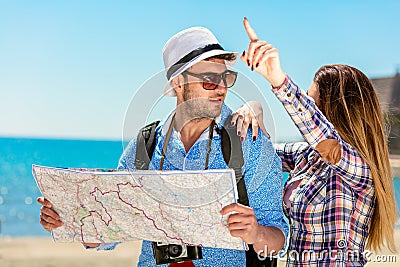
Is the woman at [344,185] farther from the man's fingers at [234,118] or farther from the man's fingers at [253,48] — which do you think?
the man's fingers at [253,48]

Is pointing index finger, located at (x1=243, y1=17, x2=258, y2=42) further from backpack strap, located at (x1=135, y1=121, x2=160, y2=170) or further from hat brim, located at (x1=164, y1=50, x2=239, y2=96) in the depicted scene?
backpack strap, located at (x1=135, y1=121, x2=160, y2=170)

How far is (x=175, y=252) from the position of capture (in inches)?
76.2

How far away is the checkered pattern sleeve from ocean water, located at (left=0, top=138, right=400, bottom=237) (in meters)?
14.1

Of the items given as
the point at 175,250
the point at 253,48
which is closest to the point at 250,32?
the point at 253,48

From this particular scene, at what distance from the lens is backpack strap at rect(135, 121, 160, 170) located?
1971 mm

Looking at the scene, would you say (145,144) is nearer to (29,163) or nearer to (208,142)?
(208,142)

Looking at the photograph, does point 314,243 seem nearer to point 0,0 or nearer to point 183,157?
point 183,157

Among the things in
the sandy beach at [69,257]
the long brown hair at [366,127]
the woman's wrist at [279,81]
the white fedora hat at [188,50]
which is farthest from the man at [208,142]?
the sandy beach at [69,257]

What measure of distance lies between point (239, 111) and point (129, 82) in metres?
35.0

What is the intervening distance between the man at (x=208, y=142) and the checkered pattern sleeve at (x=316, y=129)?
12 centimetres

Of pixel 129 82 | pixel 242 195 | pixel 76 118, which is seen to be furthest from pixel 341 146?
pixel 76 118

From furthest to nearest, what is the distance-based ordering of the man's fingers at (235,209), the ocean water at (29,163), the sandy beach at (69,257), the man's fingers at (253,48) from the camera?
the ocean water at (29,163)
the sandy beach at (69,257)
the man's fingers at (235,209)
the man's fingers at (253,48)

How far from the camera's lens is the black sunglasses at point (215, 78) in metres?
1.84

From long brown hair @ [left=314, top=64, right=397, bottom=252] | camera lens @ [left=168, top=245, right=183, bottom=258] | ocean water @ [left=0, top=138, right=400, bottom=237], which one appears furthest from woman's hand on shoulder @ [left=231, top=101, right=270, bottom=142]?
ocean water @ [left=0, top=138, right=400, bottom=237]
